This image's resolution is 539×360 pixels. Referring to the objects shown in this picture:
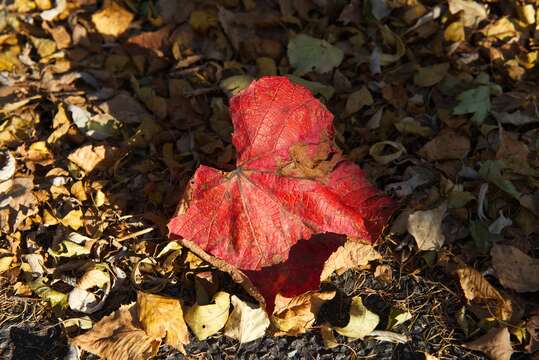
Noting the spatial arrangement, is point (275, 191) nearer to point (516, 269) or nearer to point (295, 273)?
point (295, 273)

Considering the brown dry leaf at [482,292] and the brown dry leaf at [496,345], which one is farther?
the brown dry leaf at [482,292]

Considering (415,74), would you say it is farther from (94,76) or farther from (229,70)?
(94,76)

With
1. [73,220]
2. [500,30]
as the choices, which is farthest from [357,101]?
[73,220]

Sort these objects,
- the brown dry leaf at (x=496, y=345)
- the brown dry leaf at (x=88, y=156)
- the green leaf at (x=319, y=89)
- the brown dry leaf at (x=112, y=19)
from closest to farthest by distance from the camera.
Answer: the brown dry leaf at (x=496, y=345) → the brown dry leaf at (x=88, y=156) → the green leaf at (x=319, y=89) → the brown dry leaf at (x=112, y=19)

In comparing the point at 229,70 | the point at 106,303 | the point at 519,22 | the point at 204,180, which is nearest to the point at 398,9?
the point at 519,22

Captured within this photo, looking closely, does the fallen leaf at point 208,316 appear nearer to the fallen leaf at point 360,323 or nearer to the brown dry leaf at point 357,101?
the fallen leaf at point 360,323

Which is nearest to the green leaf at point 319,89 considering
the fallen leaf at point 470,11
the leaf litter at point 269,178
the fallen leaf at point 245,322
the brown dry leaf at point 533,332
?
the leaf litter at point 269,178

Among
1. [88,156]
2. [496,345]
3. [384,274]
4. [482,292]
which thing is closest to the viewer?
[496,345]
